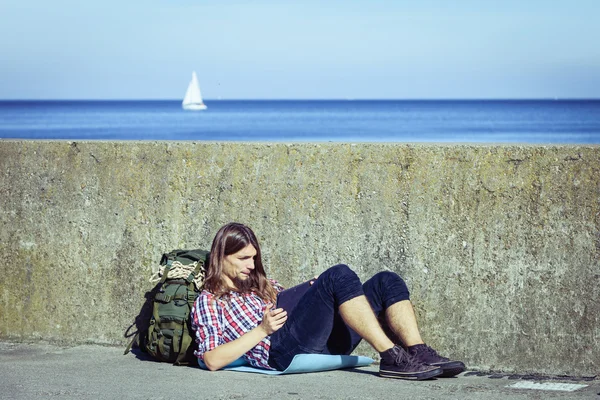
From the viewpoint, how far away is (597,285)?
5137mm

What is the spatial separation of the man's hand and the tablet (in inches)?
12.9

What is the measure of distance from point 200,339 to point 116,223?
1.19 m

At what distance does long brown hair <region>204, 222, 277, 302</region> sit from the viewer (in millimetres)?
5188

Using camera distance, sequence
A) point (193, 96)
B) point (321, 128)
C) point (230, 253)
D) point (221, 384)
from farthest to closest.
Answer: point (193, 96)
point (321, 128)
point (230, 253)
point (221, 384)

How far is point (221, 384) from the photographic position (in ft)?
15.9

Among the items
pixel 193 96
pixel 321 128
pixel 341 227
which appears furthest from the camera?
pixel 193 96

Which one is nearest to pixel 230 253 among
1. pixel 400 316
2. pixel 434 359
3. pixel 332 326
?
pixel 332 326

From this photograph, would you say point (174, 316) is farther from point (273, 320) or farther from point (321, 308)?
point (321, 308)

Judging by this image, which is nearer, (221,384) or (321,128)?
(221,384)

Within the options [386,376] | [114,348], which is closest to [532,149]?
[386,376]

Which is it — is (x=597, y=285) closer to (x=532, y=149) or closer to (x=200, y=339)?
(x=532, y=149)

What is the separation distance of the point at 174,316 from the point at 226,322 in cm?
38

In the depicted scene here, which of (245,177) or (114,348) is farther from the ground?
(245,177)

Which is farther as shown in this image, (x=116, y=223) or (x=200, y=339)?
(x=116, y=223)
